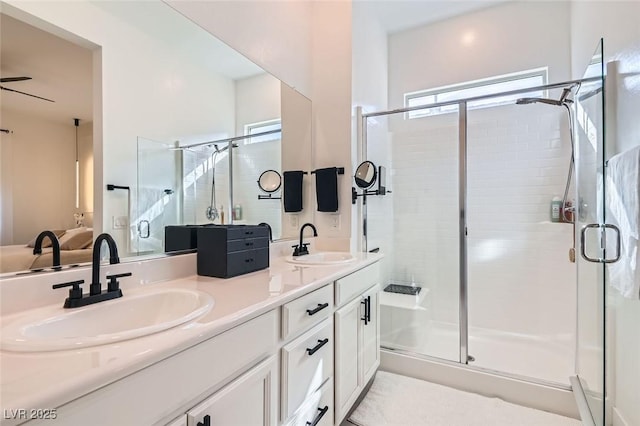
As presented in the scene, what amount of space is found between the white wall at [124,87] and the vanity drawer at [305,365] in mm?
739

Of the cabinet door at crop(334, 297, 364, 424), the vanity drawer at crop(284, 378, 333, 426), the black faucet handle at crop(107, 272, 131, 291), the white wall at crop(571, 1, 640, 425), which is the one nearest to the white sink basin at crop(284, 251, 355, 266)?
the cabinet door at crop(334, 297, 364, 424)

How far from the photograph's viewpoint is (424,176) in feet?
9.77

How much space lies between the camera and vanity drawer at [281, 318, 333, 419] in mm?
1066

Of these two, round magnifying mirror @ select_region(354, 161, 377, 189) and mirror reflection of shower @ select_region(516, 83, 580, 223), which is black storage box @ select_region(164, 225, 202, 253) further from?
mirror reflection of shower @ select_region(516, 83, 580, 223)

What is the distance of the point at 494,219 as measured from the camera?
9.33ft

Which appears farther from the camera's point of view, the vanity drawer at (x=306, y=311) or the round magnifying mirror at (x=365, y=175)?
the round magnifying mirror at (x=365, y=175)

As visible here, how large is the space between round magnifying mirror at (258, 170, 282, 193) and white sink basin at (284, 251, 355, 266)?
19.0 inches

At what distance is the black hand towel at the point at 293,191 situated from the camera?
7.25ft

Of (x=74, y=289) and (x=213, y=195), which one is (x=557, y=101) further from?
(x=74, y=289)

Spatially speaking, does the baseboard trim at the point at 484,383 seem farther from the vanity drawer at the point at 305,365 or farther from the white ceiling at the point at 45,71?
the white ceiling at the point at 45,71

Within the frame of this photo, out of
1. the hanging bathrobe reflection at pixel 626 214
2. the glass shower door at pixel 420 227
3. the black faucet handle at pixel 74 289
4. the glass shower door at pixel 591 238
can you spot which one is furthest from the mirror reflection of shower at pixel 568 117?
Answer: the black faucet handle at pixel 74 289

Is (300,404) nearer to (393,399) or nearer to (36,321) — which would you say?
(36,321)

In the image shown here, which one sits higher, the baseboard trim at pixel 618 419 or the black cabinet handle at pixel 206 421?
the black cabinet handle at pixel 206 421

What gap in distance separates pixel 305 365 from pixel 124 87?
4.14ft
